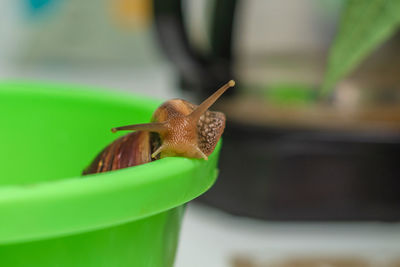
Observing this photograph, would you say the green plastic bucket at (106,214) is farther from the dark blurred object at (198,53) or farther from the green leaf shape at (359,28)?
the dark blurred object at (198,53)

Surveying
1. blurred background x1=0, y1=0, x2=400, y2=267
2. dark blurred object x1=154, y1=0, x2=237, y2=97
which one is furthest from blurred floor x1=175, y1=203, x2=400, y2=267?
dark blurred object x1=154, y1=0, x2=237, y2=97

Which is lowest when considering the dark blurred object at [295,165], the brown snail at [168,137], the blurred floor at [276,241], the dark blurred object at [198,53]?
the blurred floor at [276,241]

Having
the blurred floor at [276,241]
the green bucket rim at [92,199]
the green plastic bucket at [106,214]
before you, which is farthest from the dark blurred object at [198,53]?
the green bucket rim at [92,199]

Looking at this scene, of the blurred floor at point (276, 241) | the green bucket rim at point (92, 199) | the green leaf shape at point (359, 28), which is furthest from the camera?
the blurred floor at point (276, 241)

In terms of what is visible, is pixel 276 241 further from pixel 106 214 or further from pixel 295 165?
pixel 106 214

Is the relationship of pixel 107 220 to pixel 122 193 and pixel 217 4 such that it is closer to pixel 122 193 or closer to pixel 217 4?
pixel 122 193

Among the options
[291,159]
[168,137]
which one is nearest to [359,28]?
[168,137]

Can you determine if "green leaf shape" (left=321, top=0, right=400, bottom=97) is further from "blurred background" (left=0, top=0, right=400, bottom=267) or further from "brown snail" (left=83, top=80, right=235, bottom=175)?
"blurred background" (left=0, top=0, right=400, bottom=267)
